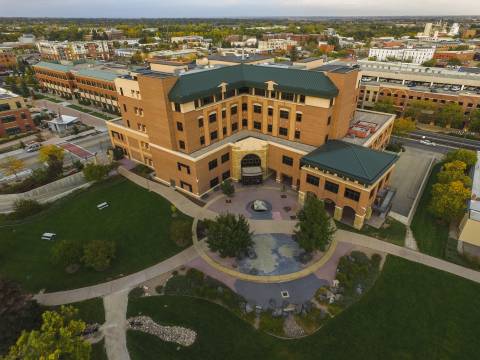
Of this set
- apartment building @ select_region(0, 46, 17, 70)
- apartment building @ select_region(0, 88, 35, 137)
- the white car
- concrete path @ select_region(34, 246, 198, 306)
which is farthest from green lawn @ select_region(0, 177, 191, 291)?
apartment building @ select_region(0, 46, 17, 70)

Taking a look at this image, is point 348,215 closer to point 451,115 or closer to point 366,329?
point 366,329

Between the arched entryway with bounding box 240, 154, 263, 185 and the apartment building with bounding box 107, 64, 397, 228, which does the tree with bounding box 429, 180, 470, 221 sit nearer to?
the apartment building with bounding box 107, 64, 397, 228

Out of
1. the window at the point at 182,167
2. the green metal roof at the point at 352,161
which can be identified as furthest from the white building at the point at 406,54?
the window at the point at 182,167

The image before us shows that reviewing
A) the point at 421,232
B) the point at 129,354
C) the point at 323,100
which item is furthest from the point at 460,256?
the point at 129,354

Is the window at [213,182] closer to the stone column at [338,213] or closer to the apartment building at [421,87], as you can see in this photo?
the stone column at [338,213]

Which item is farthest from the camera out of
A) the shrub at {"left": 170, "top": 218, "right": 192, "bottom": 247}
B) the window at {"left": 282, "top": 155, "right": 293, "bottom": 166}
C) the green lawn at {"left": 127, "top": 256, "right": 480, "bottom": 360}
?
the window at {"left": 282, "top": 155, "right": 293, "bottom": 166}

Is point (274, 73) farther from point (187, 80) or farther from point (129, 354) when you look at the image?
point (129, 354)
